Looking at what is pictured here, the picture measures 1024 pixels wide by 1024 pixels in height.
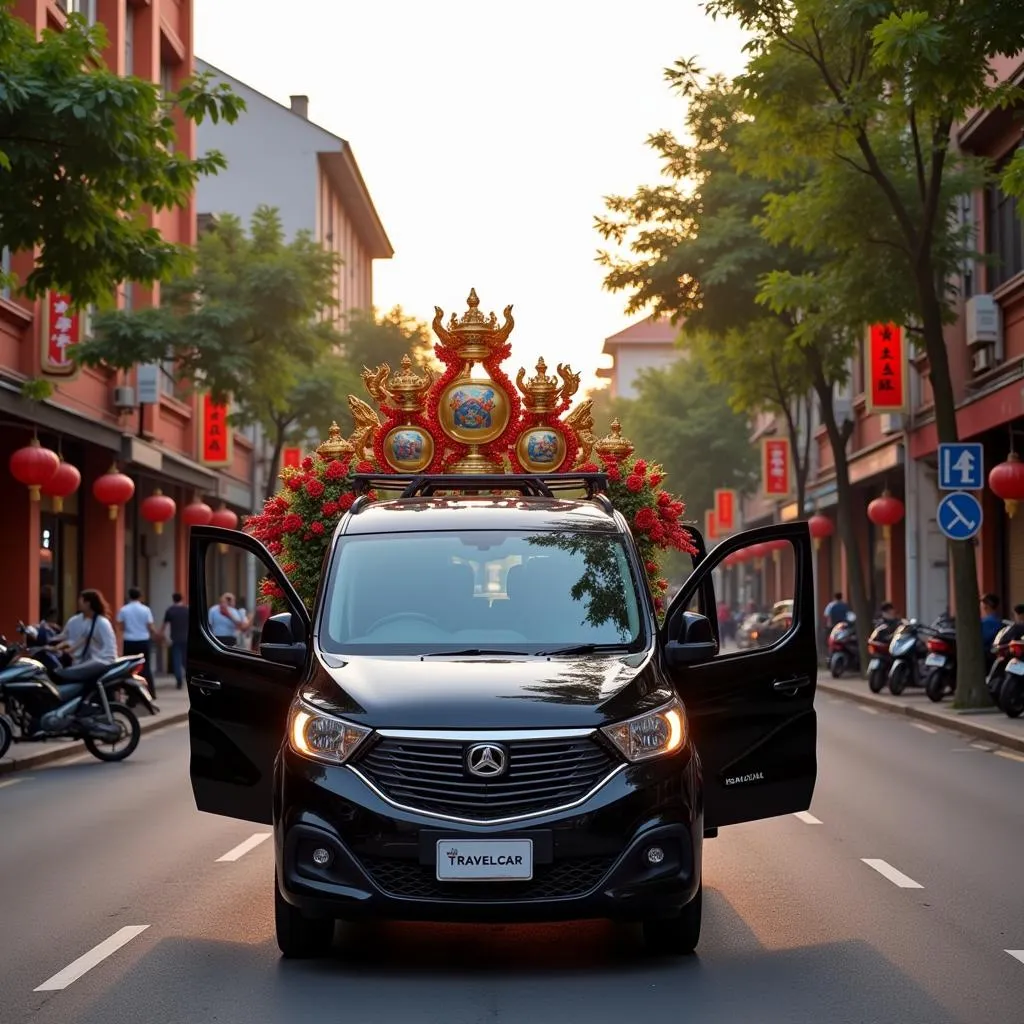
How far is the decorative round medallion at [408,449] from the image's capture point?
1362cm

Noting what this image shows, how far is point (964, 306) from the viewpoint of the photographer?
32.0 meters

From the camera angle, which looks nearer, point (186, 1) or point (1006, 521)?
point (1006, 521)

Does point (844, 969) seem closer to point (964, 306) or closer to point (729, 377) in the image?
point (964, 306)

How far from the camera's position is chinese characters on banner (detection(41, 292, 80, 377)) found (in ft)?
85.8

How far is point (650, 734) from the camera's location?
24.8 feet

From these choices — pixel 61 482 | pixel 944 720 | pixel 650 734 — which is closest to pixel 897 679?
pixel 944 720

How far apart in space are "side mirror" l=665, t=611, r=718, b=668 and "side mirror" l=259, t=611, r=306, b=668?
162 centimetres

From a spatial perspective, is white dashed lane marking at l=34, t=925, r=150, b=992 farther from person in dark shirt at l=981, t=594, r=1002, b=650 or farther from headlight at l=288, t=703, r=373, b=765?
person in dark shirt at l=981, t=594, r=1002, b=650

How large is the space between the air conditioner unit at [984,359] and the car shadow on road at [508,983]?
22715 millimetres

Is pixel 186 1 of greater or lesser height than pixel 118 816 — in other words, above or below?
above

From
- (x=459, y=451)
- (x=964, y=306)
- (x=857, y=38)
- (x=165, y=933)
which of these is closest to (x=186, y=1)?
(x=964, y=306)

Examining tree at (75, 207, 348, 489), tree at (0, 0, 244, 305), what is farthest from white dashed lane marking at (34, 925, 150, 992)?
tree at (75, 207, 348, 489)

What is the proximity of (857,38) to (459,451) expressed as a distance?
9029 millimetres

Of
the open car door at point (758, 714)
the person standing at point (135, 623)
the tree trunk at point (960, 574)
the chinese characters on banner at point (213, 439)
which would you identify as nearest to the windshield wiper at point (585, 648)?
the open car door at point (758, 714)
